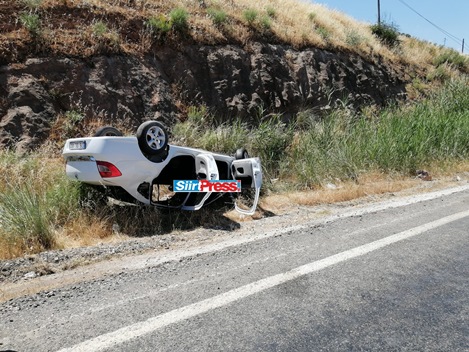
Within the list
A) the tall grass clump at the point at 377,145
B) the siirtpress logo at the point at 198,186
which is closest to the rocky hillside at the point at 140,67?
the tall grass clump at the point at 377,145

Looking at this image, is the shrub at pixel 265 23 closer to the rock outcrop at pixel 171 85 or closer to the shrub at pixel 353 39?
the rock outcrop at pixel 171 85

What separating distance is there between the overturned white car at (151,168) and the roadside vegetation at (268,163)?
13.1 inches

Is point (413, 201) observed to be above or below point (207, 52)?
below

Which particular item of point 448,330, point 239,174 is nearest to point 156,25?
point 239,174

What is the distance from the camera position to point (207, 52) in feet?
41.9

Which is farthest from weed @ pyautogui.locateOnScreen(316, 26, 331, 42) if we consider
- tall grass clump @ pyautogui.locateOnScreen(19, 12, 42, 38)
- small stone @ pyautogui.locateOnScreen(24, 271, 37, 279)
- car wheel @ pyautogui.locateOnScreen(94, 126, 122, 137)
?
small stone @ pyautogui.locateOnScreen(24, 271, 37, 279)

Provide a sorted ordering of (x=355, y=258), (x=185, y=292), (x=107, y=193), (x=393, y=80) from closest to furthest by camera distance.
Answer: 1. (x=185, y=292)
2. (x=355, y=258)
3. (x=107, y=193)
4. (x=393, y=80)

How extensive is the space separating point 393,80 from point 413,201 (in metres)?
15.0

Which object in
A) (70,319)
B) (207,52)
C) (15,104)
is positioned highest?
(207,52)

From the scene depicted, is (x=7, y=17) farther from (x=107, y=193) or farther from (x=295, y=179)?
(x=295, y=179)

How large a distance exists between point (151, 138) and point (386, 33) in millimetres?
22147

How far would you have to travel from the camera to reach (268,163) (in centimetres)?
971

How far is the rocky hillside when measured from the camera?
9125mm

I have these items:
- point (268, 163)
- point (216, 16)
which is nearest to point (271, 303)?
point (268, 163)
